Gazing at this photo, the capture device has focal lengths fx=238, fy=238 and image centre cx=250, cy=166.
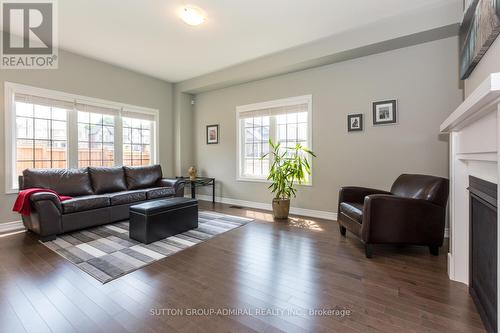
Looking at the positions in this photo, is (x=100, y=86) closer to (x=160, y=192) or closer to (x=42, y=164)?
(x=42, y=164)

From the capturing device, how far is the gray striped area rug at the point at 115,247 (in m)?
2.32

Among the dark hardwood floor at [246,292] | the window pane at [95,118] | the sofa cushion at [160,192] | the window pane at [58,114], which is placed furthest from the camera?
the window pane at [95,118]

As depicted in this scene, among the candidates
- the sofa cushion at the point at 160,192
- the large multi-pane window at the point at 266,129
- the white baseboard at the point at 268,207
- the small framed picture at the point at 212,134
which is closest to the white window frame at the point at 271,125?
the large multi-pane window at the point at 266,129

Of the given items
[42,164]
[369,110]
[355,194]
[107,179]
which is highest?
[369,110]

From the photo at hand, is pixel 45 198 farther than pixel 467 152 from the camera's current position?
Yes

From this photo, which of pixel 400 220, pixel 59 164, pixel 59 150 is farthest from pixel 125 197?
pixel 400 220

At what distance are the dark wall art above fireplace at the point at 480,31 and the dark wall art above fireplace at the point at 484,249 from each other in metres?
0.99

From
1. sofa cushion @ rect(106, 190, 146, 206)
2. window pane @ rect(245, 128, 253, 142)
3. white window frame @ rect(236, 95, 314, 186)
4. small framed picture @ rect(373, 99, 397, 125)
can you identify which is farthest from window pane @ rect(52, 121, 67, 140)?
small framed picture @ rect(373, 99, 397, 125)

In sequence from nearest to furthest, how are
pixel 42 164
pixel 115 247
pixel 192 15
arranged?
pixel 115 247
pixel 192 15
pixel 42 164

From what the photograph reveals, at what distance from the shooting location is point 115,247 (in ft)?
9.23

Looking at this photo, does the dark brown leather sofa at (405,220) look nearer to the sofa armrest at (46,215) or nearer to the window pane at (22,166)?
the sofa armrest at (46,215)

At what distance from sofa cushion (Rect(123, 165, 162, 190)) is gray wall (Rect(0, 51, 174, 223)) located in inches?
33.3

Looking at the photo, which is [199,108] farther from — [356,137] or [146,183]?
[356,137]

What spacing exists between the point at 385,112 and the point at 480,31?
71.4 inches
